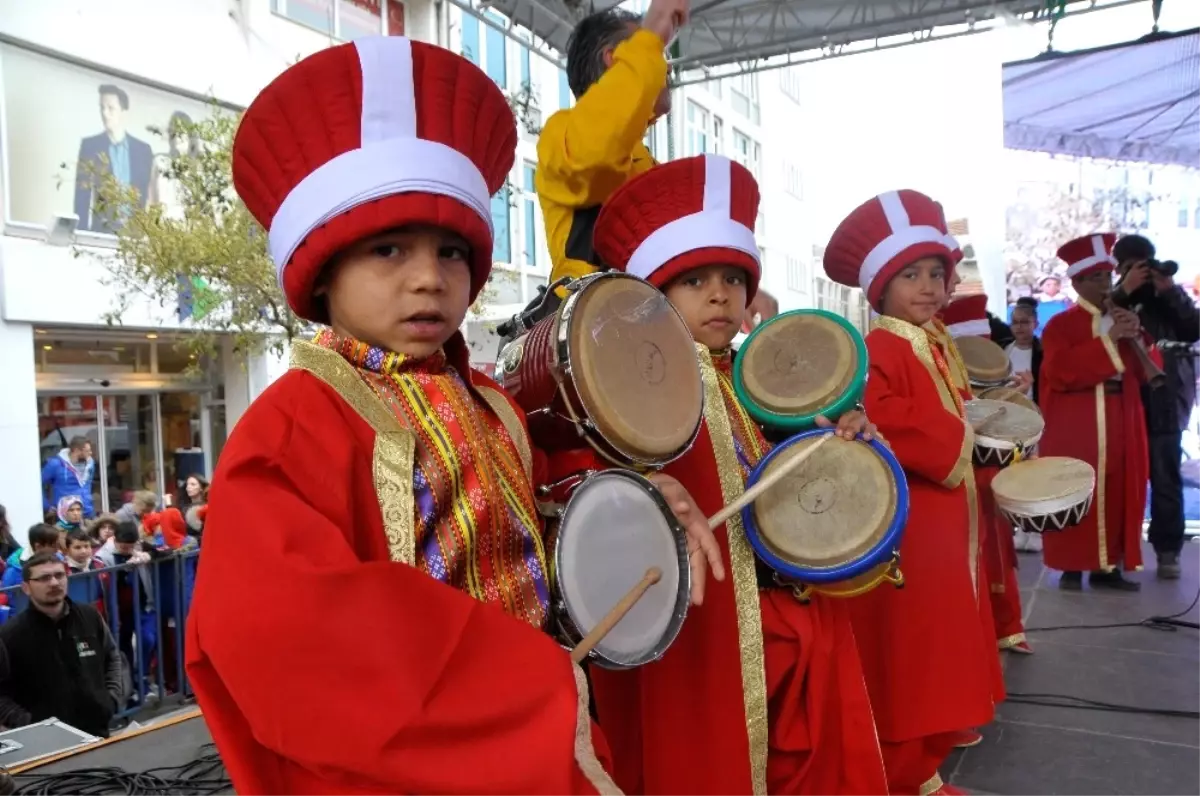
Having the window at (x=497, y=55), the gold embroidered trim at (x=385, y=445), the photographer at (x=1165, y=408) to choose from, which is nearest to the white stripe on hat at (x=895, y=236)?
the gold embroidered trim at (x=385, y=445)

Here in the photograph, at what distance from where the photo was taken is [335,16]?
11742 mm

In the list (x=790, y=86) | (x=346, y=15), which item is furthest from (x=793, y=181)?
(x=346, y=15)

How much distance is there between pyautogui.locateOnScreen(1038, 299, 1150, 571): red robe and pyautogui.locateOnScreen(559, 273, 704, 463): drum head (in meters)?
4.72

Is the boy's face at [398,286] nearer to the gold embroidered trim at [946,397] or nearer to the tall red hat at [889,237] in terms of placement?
the gold embroidered trim at [946,397]

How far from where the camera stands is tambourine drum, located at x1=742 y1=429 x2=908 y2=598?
198cm

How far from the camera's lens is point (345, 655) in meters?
1.00

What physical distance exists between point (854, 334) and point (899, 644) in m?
1.01

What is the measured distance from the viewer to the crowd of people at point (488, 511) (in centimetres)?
102

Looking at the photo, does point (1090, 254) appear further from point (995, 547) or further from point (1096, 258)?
point (995, 547)

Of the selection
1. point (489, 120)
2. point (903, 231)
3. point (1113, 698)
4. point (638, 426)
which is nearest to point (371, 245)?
point (489, 120)

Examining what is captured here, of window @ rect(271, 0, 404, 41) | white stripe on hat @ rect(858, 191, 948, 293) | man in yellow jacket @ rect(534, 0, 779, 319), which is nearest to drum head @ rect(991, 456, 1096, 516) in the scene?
white stripe on hat @ rect(858, 191, 948, 293)

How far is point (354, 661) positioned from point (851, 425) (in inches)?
57.7

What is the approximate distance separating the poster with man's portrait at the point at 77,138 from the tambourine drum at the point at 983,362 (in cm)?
760

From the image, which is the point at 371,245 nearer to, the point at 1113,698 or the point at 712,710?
the point at 712,710
